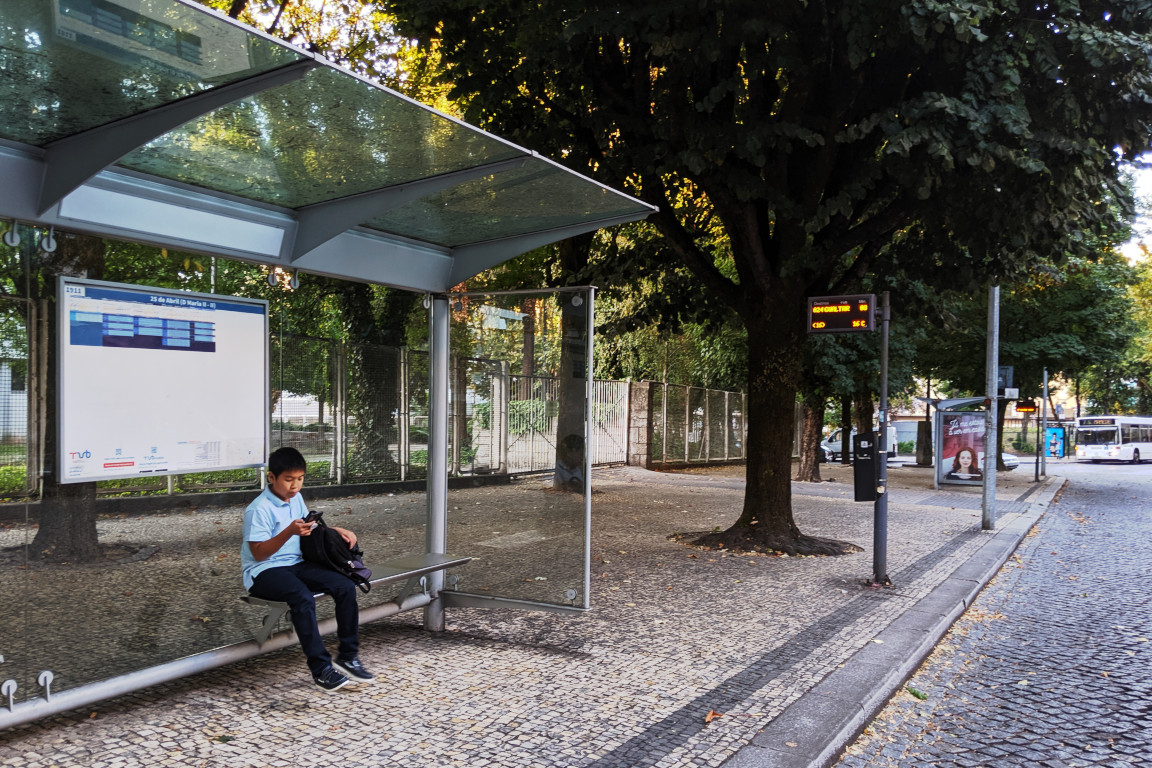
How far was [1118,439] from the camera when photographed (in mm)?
44688

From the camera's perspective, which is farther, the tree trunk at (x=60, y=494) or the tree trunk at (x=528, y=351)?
the tree trunk at (x=528, y=351)

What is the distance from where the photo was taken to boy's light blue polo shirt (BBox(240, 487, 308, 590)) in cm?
459

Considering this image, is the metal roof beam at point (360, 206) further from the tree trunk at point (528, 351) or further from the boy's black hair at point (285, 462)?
the tree trunk at point (528, 351)

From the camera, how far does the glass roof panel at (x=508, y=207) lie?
4980 mm

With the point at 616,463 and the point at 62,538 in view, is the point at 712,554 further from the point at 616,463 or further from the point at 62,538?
the point at 616,463

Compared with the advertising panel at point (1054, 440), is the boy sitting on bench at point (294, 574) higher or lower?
higher

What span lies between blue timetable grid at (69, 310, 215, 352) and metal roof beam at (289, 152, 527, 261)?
2.69ft

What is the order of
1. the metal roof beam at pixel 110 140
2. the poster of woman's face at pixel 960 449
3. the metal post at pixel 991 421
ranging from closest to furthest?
the metal roof beam at pixel 110 140 → the metal post at pixel 991 421 → the poster of woman's face at pixel 960 449

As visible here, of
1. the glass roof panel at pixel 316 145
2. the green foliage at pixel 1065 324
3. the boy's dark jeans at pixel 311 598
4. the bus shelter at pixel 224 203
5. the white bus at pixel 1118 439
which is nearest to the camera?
the bus shelter at pixel 224 203

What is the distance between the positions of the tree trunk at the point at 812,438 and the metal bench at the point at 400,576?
17192 millimetres

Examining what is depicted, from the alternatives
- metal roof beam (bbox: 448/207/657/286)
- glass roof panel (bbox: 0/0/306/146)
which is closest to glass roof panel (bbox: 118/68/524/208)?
glass roof panel (bbox: 0/0/306/146)

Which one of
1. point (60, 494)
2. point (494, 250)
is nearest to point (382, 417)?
point (494, 250)

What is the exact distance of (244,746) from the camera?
3885 mm

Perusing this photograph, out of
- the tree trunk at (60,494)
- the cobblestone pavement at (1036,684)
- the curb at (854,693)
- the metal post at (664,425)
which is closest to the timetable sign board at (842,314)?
the curb at (854,693)
